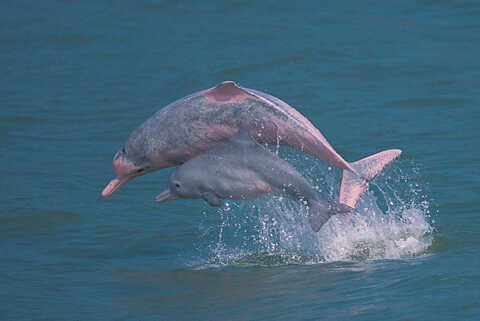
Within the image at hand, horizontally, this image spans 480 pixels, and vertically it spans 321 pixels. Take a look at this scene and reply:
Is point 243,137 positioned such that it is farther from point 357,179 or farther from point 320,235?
point 320,235

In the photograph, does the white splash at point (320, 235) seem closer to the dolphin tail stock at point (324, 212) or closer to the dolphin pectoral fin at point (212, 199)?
the dolphin tail stock at point (324, 212)

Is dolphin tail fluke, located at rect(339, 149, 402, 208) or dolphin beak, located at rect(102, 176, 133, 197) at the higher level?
dolphin tail fluke, located at rect(339, 149, 402, 208)

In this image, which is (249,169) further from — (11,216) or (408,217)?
(11,216)

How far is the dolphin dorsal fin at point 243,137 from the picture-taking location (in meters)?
8.34

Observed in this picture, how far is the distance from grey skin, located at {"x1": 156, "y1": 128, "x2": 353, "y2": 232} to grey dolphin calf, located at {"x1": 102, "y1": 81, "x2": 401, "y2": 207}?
0.16 meters

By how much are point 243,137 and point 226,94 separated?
1.43ft

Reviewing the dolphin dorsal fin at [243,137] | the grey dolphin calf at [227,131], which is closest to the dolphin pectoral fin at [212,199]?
the grey dolphin calf at [227,131]

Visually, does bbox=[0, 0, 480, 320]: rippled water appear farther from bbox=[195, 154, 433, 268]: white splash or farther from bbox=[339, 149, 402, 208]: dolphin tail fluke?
bbox=[339, 149, 402, 208]: dolphin tail fluke

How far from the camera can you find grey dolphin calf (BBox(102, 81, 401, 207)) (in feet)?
27.4

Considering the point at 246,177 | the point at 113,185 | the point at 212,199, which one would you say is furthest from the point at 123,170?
the point at 246,177

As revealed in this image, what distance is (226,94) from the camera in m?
8.47

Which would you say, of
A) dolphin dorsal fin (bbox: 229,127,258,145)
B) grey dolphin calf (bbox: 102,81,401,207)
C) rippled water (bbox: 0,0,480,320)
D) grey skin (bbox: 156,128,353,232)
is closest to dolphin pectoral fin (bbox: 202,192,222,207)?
grey skin (bbox: 156,128,353,232)

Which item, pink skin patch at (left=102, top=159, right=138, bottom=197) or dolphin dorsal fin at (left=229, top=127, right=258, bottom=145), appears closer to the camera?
dolphin dorsal fin at (left=229, top=127, right=258, bottom=145)

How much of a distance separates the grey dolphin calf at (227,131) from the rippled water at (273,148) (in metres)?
1.01
